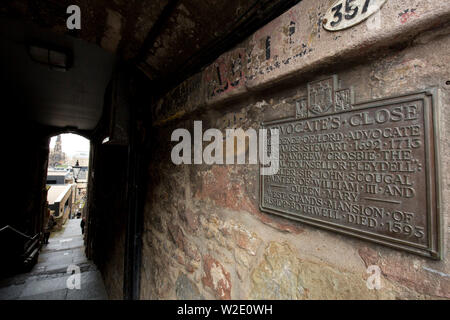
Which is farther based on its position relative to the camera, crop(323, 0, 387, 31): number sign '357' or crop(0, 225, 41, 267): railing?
crop(0, 225, 41, 267): railing

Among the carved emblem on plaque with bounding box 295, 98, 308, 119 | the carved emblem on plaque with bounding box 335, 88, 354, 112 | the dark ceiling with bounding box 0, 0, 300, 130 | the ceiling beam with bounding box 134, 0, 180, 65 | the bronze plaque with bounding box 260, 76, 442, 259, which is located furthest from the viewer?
the ceiling beam with bounding box 134, 0, 180, 65

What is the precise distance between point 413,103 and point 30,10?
2040mm

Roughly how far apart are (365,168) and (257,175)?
1.63ft

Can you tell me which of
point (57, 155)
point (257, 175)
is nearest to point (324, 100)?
point (257, 175)

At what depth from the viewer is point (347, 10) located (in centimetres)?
67

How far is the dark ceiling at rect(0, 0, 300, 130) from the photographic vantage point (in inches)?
42.6

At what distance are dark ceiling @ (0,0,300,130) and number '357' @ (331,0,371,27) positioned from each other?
9.6 inches

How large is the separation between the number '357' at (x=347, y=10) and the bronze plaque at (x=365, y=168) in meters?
0.19

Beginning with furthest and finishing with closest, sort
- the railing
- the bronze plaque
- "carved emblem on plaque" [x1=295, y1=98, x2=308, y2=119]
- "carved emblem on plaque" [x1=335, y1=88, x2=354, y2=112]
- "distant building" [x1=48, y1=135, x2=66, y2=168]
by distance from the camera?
"distant building" [x1=48, y1=135, x2=66, y2=168] < the railing < "carved emblem on plaque" [x1=295, y1=98, x2=308, y2=119] < "carved emblem on plaque" [x1=335, y1=88, x2=354, y2=112] < the bronze plaque

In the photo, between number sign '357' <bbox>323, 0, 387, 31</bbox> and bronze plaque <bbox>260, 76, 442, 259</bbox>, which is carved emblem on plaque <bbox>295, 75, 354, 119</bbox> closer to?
bronze plaque <bbox>260, 76, 442, 259</bbox>

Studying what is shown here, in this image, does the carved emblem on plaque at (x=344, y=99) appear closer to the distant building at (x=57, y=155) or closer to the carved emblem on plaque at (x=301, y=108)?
the carved emblem on plaque at (x=301, y=108)

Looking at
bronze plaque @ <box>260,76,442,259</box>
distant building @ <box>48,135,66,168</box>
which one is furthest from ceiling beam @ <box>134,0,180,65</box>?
distant building @ <box>48,135,66,168</box>

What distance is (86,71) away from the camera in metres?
2.61
